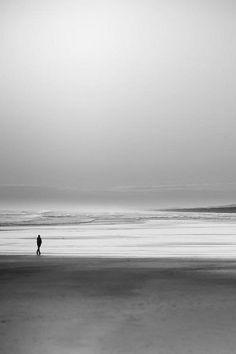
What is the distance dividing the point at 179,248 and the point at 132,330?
26.0 m

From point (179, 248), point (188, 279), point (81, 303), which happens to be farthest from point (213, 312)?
point (179, 248)

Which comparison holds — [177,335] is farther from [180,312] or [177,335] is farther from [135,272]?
[135,272]

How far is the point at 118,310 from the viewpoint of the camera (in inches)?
552

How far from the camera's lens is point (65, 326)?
1213 cm

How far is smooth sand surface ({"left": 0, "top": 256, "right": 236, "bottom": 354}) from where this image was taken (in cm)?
1066

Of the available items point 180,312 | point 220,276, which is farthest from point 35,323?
point 220,276

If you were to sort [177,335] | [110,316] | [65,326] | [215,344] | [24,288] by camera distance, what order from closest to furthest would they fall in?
[215,344] < [177,335] < [65,326] < [110,316] < [24,288]

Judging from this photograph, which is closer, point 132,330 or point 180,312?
point 132,330

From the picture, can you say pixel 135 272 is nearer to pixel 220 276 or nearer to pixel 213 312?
pixel 220 276

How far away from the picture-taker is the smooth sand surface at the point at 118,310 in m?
10.7

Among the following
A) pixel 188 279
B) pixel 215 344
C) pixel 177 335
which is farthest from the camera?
pixel 188 279

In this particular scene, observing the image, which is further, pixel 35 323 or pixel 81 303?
pixel 81 303

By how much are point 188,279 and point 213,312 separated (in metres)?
6.55

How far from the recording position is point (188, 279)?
66.2 feet
